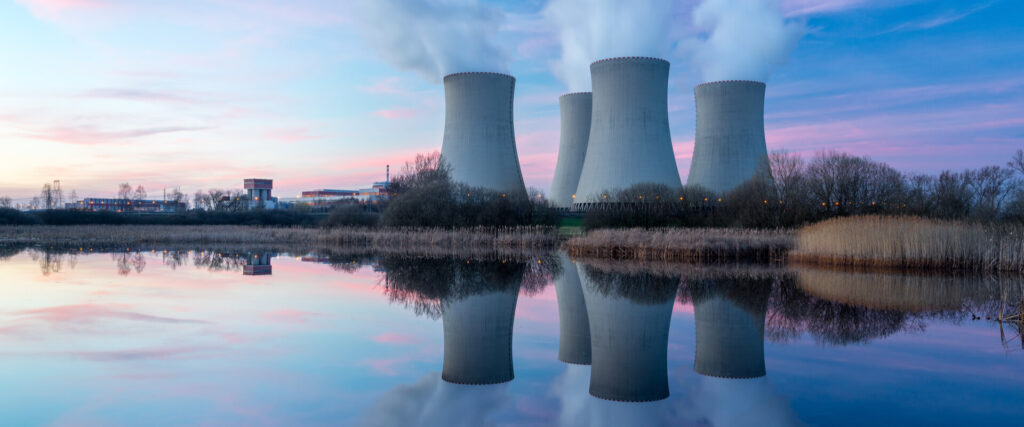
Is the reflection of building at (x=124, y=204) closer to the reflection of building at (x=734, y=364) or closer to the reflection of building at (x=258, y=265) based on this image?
the reflection of building at (x=258, y=265)

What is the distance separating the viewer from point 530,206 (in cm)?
2019

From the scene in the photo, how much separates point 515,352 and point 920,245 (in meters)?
7.82

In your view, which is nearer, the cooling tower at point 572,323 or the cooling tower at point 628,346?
the cooling tower at point 628,346

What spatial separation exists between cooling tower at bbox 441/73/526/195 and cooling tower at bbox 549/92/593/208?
5.22 m

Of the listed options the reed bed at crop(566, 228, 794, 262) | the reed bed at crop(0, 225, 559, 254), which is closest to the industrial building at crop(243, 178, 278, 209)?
the reed bed at crop(0, 225, 559, 254)

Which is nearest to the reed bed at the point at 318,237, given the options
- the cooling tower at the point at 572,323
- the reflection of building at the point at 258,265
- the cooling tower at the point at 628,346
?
the reflection of building at the point at 258,265

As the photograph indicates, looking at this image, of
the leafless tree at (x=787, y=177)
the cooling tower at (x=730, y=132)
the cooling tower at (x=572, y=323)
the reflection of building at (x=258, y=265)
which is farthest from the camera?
the cooling tower at (x=730, y=132)

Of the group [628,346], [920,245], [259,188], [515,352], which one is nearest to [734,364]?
[628,346]

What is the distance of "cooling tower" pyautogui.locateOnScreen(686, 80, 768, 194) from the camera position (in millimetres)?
19734

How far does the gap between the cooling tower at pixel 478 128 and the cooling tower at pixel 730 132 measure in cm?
599

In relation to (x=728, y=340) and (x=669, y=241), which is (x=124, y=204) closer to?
(x=669, y=241)

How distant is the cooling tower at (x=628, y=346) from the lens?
4219 mm

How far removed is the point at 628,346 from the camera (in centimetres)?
545

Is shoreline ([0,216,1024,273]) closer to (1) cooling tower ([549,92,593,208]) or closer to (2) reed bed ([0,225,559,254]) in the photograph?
(2) reed bed ([0,225,559,254])
